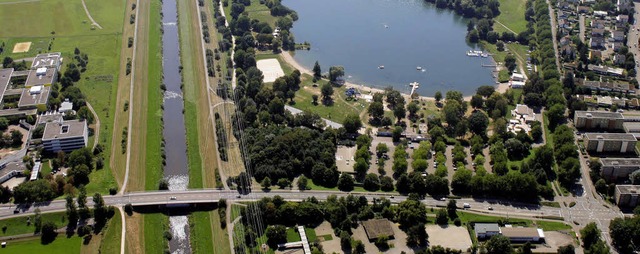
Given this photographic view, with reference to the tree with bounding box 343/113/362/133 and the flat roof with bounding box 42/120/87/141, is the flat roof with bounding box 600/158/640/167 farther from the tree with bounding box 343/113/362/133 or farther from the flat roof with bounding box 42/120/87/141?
the flat roof with bounding box 42/120/87/141

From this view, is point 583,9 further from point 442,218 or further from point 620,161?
point 442,218

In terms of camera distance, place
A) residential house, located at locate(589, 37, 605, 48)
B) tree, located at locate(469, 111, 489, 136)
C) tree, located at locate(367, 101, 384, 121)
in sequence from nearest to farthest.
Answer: tree, located at locate(469, 111, 489, 136)
tree, located at locate(367, 101, 384, 121)
residential house, located at locate(589, 37, 605, 48)

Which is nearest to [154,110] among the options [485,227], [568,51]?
[485,227]

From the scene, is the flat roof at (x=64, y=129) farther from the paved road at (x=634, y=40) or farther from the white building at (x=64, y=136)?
the paved road at (x=634, y=40)

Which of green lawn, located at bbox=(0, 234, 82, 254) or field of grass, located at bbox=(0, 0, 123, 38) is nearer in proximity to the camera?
green lawn, located at bbox=(0, 234, 82, 254)

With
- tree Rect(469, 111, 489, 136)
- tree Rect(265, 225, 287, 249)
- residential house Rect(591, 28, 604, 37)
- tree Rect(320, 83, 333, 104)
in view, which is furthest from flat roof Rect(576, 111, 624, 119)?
tree Rect(265, 225, 287, 249)

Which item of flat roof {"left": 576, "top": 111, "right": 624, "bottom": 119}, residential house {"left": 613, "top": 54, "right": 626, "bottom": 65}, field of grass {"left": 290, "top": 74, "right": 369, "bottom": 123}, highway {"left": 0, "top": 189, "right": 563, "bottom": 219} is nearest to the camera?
highway {"left": 0, "top": 189, "right": 563, "bottom": 219}

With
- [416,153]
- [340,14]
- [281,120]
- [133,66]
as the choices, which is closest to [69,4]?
[133,66]
